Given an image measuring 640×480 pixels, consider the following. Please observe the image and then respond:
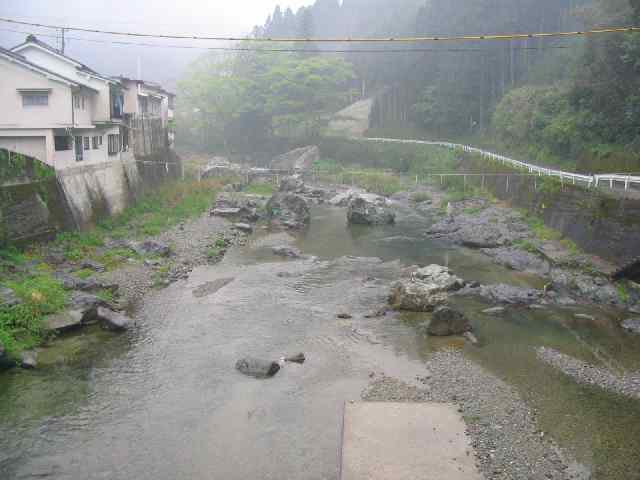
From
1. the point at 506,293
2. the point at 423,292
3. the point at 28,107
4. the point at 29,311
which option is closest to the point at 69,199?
the point at 28,107

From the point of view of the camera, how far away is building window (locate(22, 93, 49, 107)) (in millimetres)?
26000

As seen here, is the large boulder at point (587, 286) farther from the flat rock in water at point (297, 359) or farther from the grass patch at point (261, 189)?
the grass patch at point (261, 189)

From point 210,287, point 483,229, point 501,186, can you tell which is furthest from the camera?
point 501,186

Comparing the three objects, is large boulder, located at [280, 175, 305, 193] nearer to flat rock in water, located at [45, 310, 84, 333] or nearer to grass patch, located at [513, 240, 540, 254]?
grass patch, located at [513, 240, 540, 254]

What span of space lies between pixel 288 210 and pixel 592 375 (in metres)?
24.8

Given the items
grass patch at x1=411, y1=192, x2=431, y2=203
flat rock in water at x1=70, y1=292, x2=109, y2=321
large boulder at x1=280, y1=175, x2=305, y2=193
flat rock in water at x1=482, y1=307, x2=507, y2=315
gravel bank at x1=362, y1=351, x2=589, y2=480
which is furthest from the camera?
large boulder at x1=280, y1=175, x2=305, y2=193

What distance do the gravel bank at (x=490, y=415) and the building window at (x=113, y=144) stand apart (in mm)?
24154

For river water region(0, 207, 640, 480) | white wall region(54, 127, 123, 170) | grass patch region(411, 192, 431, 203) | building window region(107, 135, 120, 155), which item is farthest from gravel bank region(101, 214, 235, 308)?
grass patch region(411, 192, 431, 203)

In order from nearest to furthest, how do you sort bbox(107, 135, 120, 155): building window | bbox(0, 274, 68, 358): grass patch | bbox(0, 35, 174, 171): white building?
bbox(0, 274, 68, 358): grass patch
bbox(0, 35, 174, 171): white building
bbox(107, 135, 120, 155): building window

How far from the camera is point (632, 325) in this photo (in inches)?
729

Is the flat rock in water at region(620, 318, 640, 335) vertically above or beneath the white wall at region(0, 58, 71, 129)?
beneath

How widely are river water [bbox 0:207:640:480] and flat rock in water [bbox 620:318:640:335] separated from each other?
0.50 m

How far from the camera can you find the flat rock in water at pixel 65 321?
17016 millimetres

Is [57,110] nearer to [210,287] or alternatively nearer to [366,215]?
[210,287]
